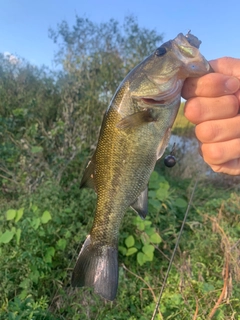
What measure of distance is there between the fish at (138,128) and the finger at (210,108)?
0.06 metres

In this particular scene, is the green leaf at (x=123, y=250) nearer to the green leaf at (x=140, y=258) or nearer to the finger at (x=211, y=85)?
the green leaf at (x=140, y=258)

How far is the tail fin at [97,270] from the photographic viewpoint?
5.20 feet

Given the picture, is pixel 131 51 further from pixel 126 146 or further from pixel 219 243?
pixel 126 146

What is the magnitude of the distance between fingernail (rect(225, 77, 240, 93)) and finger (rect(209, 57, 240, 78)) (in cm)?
8

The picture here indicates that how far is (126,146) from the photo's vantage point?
140 cm

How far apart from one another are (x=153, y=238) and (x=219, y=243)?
77 centimetres

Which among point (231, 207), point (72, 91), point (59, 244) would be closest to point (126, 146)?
point (59, 244)

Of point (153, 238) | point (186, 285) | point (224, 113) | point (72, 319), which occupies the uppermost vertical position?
point (224, 113)

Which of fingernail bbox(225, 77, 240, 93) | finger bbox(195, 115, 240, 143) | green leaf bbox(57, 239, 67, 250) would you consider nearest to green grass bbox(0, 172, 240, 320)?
green leaf bbox(57, 239, 67, 250)

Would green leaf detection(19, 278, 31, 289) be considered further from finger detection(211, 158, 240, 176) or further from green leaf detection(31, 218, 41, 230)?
finger detection(211, 158, 240, 176)

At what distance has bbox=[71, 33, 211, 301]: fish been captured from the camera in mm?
1302

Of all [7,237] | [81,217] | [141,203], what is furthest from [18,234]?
[141,203]

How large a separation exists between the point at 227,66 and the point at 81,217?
279 centimetres

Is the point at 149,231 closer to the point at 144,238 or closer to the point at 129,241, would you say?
the point at 144,238
